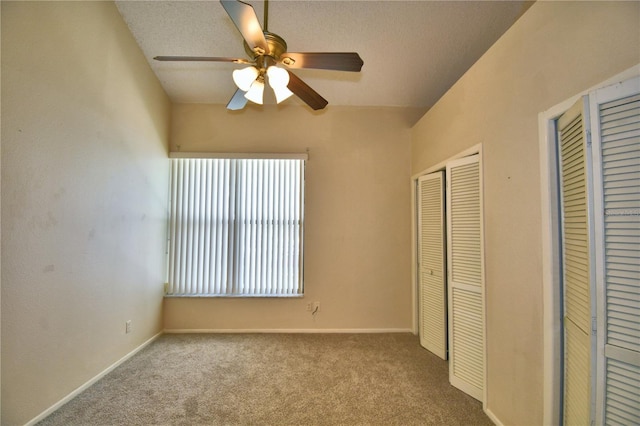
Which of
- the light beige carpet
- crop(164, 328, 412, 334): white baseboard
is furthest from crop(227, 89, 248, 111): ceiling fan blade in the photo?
crop(164, 328, 412, 334): white baseboard

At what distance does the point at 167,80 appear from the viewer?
10.4 ft

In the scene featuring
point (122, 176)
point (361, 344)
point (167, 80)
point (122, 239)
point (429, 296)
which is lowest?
point (361, 344)

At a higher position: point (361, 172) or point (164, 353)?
point (361, 172)

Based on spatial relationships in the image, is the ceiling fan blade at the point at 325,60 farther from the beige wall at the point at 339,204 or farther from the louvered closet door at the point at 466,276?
the beige wall at the point at 339,204

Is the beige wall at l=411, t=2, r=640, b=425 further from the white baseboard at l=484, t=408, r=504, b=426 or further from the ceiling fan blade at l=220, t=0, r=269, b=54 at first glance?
the ceiling fan blade at l=220, t=0, r=269, b=54

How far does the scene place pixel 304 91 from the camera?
73.7 inches

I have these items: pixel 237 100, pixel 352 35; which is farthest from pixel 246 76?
pixel 352 35

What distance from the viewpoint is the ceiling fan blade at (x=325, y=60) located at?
1564mm

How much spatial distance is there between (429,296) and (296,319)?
1.67 m

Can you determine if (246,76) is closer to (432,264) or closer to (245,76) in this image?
(245,76)

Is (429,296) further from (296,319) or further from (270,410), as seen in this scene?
(270,410)

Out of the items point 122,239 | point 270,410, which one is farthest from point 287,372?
point 122,239

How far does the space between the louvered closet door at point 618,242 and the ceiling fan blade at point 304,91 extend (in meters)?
1.51

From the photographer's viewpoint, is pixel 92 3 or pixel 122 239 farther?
pixel 122 239
